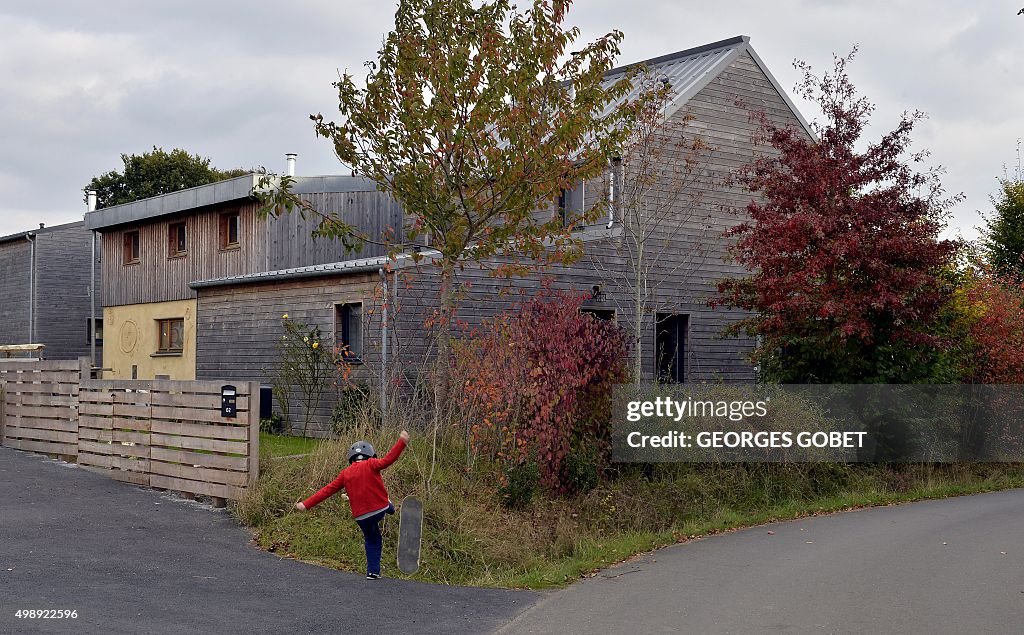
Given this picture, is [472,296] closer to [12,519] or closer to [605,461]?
[605,461]

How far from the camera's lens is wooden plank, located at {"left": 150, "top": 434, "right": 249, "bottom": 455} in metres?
12.4

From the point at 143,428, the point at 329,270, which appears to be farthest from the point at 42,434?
the point at 329,270

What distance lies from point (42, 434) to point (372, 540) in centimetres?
943

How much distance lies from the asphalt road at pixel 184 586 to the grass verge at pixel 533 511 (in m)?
0.55

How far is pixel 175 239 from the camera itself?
28828mm

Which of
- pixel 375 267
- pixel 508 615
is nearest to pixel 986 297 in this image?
pixel 375 267

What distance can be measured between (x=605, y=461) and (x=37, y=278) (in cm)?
2871

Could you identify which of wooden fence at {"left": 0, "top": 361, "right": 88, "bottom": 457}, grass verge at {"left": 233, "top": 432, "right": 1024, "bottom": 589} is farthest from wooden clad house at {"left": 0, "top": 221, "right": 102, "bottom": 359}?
grass verge at {"left": 233, "top": 432, "right": 1024, "bottom": 589}

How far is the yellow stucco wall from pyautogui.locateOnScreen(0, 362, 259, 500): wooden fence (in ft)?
27.6

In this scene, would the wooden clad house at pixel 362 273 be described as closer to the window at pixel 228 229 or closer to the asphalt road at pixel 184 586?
the window at pixel 228 229

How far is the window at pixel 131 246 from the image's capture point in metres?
30.4

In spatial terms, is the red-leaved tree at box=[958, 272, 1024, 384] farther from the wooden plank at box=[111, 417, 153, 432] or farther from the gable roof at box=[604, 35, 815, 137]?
the wooden plank at box=[111, 417, 153, 432]

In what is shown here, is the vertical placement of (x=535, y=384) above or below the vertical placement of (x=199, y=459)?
above

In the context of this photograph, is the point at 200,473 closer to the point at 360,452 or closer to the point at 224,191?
the point at 360,452
